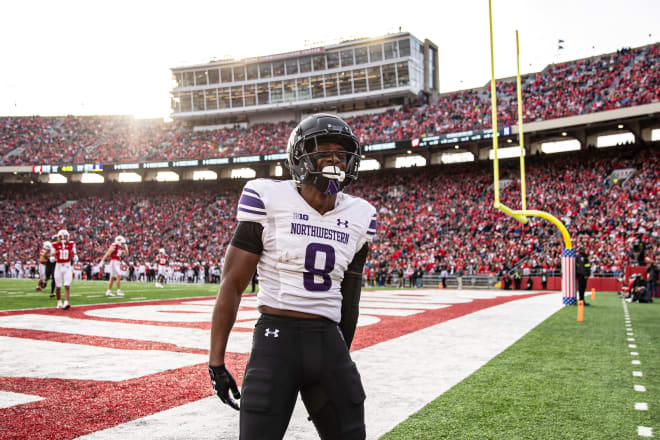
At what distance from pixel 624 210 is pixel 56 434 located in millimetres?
28239

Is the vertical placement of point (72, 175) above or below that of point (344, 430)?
above

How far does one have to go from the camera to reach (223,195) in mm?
42219

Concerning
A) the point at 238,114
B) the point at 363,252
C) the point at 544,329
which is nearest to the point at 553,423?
the point at 363,252

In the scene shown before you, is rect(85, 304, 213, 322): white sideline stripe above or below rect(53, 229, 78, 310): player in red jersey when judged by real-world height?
below

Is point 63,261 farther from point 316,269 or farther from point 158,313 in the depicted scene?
point 316,269

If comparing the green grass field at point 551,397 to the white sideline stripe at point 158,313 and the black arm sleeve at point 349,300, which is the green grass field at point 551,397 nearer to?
the black arm sleeve at point 349,300

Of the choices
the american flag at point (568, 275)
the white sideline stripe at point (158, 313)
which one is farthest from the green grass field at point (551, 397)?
the white sideline stripe at point (158, 313)

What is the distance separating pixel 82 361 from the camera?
5.58 m

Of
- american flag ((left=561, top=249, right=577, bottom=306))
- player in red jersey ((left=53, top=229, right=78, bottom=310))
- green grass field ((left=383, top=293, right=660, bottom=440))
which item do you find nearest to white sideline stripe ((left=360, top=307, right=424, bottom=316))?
green grass field ((left=383, top=293, right=660, bottom=440))

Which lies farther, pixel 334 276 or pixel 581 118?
pixel 581 118

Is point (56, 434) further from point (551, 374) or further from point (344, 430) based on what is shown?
point (551, 374)

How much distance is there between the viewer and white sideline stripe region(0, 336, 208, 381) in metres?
4.97

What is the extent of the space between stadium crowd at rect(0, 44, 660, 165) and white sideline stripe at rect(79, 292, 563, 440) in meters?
25.7

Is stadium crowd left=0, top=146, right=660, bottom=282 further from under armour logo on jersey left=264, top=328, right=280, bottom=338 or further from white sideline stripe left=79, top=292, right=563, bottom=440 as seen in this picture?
under armour logo on jersey left=264, top=328, right=280, bottom=338
